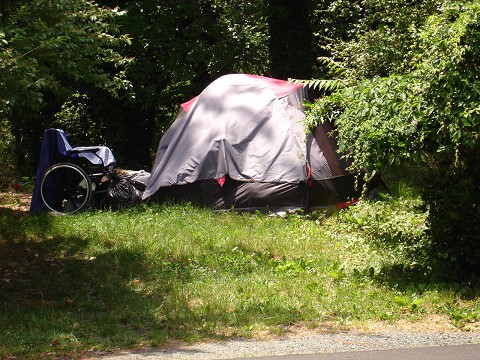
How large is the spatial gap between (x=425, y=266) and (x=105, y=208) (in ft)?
20.1

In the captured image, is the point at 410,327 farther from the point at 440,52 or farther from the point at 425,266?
the point at 440,52

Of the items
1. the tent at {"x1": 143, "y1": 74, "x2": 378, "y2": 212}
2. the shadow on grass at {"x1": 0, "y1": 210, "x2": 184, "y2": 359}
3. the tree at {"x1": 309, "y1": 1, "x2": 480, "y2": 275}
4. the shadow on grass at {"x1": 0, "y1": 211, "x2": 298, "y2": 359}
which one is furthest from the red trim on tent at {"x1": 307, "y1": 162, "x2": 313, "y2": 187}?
the shadow on grass at {"x1": 0, "y1": 210, "x2": 184, "y2": 359}

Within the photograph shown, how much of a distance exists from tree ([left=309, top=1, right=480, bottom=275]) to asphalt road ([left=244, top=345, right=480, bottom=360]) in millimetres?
2111

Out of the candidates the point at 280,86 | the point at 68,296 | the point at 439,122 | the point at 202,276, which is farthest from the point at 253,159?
the point at 439,122

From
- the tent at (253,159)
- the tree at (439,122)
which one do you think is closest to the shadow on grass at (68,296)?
the tent at (253,159)

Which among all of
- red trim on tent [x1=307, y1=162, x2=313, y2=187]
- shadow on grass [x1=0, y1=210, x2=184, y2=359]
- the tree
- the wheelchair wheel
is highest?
the tree

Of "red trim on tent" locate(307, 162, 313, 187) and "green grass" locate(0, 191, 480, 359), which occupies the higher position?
"red trim on tent" locate(307, 162, 313, 187)

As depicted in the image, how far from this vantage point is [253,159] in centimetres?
1298

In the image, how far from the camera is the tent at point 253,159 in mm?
12750

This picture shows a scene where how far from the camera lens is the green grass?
7879 millimetres

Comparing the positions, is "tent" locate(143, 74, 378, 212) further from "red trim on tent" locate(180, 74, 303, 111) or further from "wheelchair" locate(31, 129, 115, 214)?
"wheelchair" locate(31, 129, 115, 214)

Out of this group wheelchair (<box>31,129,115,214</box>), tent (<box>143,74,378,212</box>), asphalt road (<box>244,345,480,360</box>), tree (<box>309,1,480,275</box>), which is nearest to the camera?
asphalt road (<box>244,345,480,360</box>)

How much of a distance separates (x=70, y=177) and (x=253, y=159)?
3166 mm

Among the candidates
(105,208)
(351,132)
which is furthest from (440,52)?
(105,208)
